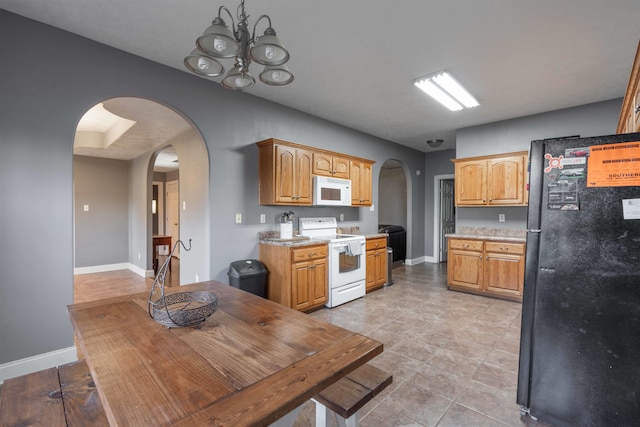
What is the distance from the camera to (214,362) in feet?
3.23

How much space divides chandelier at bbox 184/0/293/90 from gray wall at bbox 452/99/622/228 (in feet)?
14.3

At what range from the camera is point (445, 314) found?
3.61 meters

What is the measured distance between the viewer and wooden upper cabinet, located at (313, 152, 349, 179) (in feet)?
13.4

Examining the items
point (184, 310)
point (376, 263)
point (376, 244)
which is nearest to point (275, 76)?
point (184, 310)

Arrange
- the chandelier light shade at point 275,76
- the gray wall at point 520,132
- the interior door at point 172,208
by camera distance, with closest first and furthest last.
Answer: the chandelier light shade at point 275,76, the gray wall at point 520,132, the interior door at point 172,208

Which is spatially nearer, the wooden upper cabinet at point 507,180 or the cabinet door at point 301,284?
the cabinet door at point 301,284

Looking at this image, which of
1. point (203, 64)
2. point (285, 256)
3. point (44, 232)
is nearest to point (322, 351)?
point (203, 64)

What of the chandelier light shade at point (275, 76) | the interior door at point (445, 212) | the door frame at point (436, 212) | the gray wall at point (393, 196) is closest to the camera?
the chandelier light shade at point (275, 76)

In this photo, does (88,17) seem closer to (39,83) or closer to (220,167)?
(39,83)

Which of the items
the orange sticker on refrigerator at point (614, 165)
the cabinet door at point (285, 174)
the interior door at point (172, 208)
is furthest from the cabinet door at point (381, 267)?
the interior door at point (172, 208)

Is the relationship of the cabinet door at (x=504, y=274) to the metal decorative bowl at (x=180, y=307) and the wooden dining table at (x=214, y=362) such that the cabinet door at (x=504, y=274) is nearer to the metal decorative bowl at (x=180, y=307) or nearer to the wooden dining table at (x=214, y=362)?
the wooden dining table at (x=214, y=362)

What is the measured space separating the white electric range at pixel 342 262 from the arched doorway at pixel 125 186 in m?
1.60

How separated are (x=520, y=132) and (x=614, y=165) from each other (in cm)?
360

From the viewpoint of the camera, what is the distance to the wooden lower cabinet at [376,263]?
451cm
